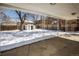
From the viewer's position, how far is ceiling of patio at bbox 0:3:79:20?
2.40 metres

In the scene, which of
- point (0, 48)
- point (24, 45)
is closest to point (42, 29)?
point (24, 45)

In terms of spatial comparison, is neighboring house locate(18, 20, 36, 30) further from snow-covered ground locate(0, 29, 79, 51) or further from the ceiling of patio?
the ceiling of patio

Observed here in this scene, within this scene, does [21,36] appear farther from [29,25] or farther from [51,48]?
[51,48]

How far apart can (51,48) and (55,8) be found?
683 mm

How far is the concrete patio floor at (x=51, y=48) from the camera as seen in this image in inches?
95.3

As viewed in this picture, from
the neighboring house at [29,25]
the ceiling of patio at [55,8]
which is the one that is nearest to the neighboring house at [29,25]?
the neighboring house at [29,25]

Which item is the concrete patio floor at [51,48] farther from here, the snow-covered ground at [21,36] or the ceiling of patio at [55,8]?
the ceiling of patio at [55,8]

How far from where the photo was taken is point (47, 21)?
2484 millimetres

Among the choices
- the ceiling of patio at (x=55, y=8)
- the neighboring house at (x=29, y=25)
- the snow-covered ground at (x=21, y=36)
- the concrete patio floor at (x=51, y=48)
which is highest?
the ceiling of patio at (x=55, y=8)

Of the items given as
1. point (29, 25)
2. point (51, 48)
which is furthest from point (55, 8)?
point (51, 48)

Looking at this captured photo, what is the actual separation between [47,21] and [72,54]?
0.70 meters

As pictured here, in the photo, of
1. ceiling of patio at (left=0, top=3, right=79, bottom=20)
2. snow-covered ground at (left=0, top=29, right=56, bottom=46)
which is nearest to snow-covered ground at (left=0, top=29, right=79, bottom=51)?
snow-covered ground at (left=0, top=29, right=56, bottom=46)

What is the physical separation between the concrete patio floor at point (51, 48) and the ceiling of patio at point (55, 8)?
0.43 metres

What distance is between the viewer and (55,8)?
2.46m
